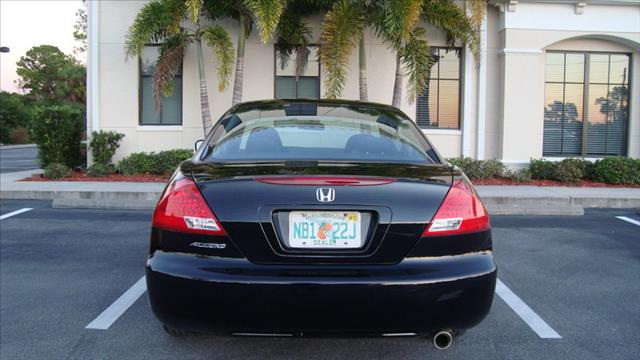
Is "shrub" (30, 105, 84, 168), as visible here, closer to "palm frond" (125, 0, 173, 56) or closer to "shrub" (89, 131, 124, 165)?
"shrub" (89, 131, 124, 165)

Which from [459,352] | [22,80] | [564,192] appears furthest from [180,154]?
[22,80]

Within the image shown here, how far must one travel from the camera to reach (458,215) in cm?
291

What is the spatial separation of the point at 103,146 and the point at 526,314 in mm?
10626

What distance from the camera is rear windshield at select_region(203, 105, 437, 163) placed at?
3.43 meters

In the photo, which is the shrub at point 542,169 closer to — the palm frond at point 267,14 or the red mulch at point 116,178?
the palm frond at point 267,14

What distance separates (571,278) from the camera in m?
5.39

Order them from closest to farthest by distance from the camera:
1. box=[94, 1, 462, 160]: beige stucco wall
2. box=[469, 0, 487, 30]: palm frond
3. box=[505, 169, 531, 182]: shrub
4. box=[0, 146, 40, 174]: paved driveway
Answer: box=[469, 0, 487, 30]: palm frond < box=[505, 169, 531, 182]: shrub < box=[94, 1, 462, 160]: beige stucco wall < box=[0, 146, 40, 174]: paved driveway

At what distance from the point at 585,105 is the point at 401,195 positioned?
12.3m

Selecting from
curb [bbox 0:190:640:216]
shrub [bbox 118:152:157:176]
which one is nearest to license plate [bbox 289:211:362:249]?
curb [bbox 0:190:640:216]

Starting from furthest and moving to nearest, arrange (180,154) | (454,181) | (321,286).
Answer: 1. (180,154)
2. (454,181)
3. (321,286)

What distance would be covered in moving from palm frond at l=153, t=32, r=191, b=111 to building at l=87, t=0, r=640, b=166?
814mm

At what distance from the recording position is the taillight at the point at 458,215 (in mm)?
2842

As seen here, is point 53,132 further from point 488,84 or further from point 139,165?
point 488,84

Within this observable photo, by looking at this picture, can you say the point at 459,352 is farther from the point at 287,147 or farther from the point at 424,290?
the point at 287,147
